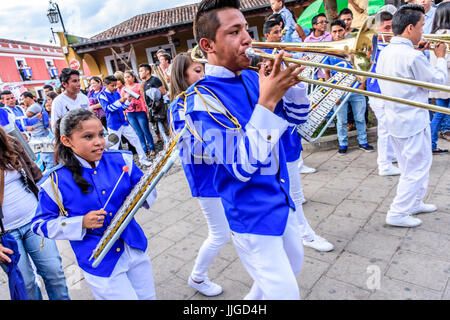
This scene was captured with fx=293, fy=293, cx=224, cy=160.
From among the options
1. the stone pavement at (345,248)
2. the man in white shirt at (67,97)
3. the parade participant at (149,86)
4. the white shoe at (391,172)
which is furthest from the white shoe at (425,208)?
the parade participant at (149,86)

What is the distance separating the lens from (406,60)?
2.70 m

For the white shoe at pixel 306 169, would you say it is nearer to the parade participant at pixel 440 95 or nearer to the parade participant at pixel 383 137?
the parade participant at pixel 383 137

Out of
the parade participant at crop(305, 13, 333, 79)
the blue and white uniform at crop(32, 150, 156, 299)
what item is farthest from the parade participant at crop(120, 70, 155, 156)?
the blue and white uniform at crop(32, 150, 156, 299)

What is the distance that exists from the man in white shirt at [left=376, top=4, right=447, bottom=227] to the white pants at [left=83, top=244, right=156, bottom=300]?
2512 mm

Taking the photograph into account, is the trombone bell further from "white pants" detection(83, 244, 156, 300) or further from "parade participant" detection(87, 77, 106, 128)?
"parade participant" detection(87, 77, 106, 128)

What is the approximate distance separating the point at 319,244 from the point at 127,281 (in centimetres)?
186

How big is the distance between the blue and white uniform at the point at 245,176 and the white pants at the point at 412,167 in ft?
6.39

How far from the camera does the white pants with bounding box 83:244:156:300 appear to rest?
174 centimetres

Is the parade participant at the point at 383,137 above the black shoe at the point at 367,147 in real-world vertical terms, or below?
above

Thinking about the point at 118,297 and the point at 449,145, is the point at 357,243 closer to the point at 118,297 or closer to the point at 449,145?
the point at 118,297

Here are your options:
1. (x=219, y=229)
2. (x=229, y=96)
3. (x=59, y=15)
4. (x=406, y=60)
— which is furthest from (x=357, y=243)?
(x=59, y=15)

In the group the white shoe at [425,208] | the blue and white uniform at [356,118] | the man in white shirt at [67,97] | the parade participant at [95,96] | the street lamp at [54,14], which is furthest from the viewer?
the street lamp at [54,14]

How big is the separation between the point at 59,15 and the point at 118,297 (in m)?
21.8

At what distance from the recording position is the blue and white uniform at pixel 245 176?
136cm
